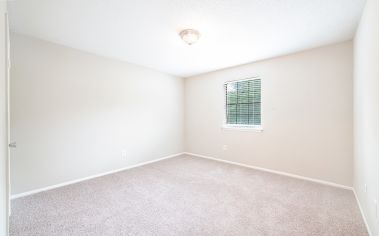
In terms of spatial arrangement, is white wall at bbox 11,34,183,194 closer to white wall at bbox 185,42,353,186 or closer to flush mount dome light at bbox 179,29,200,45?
flush mount dome light at bbox 179,29,200,45

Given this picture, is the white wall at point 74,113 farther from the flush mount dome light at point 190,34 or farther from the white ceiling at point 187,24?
the flush mount dome light at point 190,34

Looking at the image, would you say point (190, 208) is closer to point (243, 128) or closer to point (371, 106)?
point (371, 106)

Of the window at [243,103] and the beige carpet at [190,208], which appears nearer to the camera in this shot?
the beige carpet at [190,208]

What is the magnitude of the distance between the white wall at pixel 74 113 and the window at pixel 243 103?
182 cm

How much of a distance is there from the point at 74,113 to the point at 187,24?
2421 millimetres

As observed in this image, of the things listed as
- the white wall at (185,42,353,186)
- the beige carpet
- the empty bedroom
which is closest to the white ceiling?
the empty bedroom

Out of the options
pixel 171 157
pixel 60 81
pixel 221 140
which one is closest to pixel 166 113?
pixel 171 157

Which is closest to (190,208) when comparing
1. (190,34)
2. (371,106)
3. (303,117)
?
(371,106)

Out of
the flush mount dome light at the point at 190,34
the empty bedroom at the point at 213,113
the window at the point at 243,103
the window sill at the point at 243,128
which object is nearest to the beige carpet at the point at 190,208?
the empty bedroom at the point at 213,113

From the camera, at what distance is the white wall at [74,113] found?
8.09 ft

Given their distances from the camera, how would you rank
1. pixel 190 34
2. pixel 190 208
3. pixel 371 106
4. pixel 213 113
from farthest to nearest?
1. pixel 213 113
2. pixel 190 34
3. pixel 190 208
4. pixel 371 106

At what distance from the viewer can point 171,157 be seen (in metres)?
4.60

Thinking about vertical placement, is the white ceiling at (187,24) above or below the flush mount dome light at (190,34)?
above

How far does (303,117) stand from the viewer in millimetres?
3012
